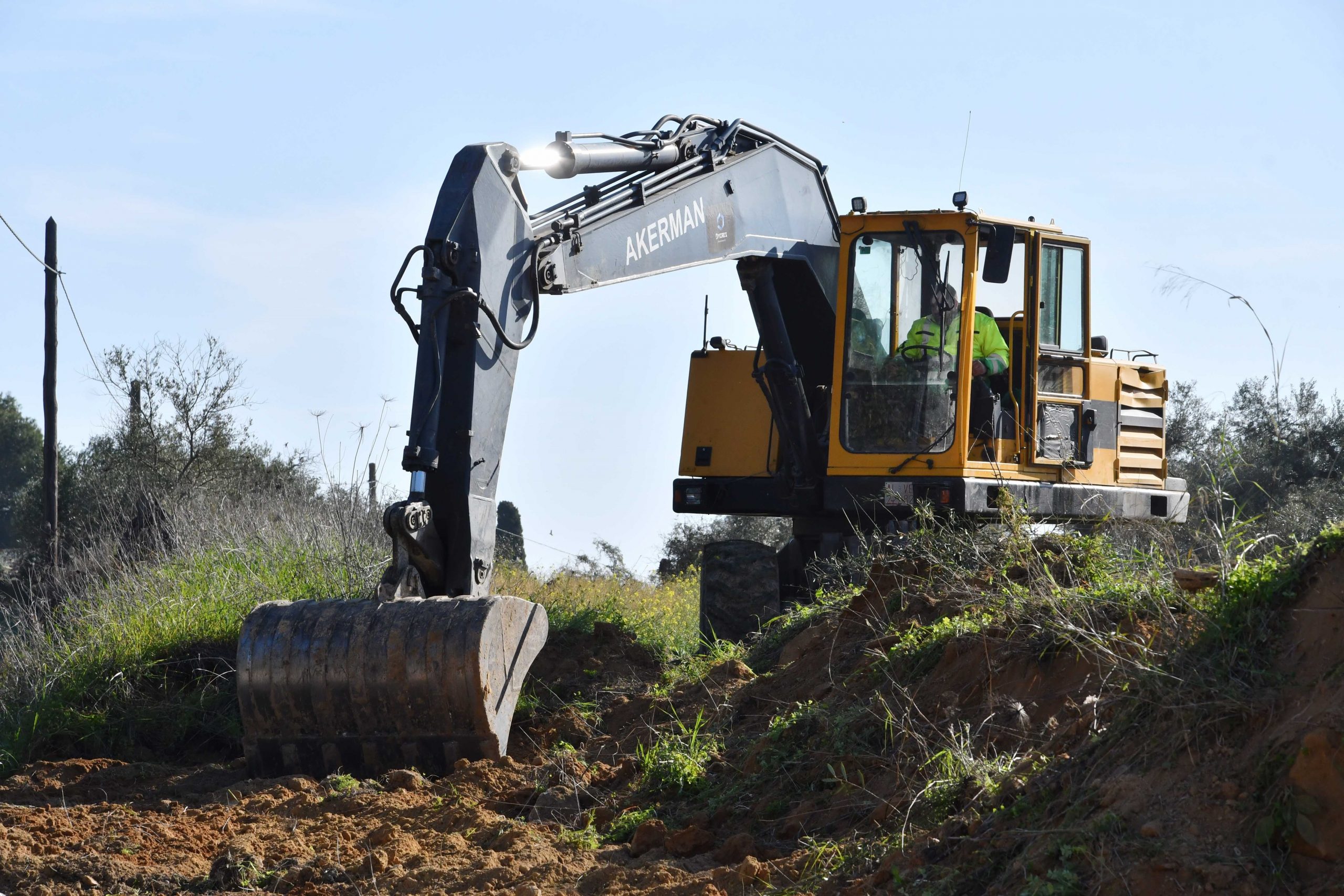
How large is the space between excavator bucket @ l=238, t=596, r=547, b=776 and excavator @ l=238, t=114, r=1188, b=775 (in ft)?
0.04

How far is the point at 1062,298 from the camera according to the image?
9.66 metres

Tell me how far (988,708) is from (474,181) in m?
3.87

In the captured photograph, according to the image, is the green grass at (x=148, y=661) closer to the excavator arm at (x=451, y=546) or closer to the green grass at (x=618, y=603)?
the excavator arm at (x=451, y=546)

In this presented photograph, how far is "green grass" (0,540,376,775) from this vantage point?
808 centimetres

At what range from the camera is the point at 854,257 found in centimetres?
927

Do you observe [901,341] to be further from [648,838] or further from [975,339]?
[648,838]

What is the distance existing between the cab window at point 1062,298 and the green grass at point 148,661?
5296 mm

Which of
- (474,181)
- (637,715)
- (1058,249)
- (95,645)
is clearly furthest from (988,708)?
(95,645)

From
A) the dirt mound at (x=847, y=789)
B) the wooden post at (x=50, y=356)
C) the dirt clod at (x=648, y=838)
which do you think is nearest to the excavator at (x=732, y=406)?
the dirt mound at (x=847, y=789)

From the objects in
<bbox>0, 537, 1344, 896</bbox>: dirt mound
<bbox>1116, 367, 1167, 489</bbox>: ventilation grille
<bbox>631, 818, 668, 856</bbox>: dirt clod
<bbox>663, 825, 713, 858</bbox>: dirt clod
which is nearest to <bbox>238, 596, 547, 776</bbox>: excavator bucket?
<bbox>0, 537, 1344, 896</bbox>: dirt mound

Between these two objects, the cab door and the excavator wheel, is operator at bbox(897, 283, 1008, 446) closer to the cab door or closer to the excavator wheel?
the cab door

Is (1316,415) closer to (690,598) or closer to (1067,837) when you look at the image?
(690,598)

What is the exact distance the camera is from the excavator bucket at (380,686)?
6602 mm

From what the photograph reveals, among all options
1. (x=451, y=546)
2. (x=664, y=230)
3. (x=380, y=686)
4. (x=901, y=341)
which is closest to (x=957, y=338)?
(x=901, y=341)
